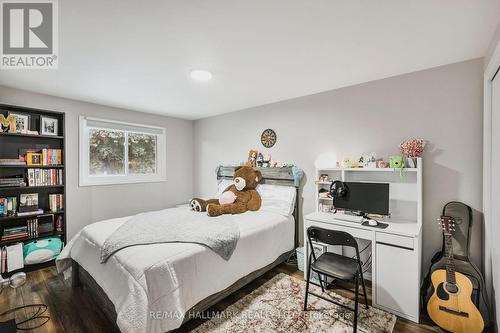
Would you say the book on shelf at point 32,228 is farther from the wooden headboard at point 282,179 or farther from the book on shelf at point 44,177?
the wooden headboard at point 282,179

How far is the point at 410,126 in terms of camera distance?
7.83 ft

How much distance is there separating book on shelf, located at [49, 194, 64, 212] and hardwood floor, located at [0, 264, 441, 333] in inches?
31.0

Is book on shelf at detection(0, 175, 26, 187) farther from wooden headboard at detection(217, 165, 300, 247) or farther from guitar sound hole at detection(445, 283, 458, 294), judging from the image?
guitar sound hole at detection(445, 283, 458, 294)

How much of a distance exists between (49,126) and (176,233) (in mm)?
2544

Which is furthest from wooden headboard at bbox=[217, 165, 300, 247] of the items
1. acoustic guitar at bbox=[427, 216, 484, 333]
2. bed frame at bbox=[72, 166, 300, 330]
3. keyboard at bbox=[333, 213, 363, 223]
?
acoustic guitar at bbox=[427, 216, 484, 333]

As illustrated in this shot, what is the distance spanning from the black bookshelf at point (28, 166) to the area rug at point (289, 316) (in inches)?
101

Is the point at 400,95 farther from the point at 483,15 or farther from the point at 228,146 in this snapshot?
the point at 228,146

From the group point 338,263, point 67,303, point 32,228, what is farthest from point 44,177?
point 338,263

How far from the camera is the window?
346cm

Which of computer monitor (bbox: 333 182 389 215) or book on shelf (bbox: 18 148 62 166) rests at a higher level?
book on shelf (bbox: 18 148 62 166)

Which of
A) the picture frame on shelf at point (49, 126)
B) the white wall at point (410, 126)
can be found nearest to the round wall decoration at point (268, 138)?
the white wall at point (410, 126)

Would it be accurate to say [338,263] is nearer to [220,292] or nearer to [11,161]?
[220,292]

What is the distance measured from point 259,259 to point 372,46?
7.59ft

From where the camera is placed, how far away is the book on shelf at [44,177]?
2.85 m
